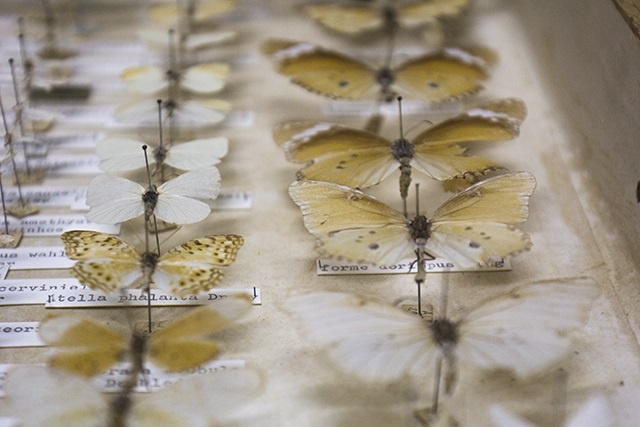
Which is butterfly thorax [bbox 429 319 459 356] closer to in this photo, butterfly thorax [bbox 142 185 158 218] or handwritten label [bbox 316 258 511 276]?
handwritten label [bbox 316 258 511 276]

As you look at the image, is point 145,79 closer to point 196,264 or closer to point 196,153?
point 196,153

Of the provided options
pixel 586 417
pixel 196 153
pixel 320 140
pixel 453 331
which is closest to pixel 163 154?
pixel 196 153

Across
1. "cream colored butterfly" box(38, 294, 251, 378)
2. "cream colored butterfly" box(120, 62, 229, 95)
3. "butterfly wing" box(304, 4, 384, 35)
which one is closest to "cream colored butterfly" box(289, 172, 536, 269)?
"cream colored butterfly" box(38, 294, 251, 378)

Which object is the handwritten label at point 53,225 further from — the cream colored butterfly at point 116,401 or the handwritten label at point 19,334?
the cream colored butterfly at point 116,401

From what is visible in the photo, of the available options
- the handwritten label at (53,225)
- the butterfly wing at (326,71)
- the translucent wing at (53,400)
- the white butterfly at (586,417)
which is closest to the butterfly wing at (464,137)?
the butterfly wing at (326,71)

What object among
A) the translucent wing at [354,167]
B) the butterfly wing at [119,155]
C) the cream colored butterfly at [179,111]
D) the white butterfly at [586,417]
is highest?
the cream colored butterfly at [179,111]

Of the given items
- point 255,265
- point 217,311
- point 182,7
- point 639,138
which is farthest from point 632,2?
point 182,7
